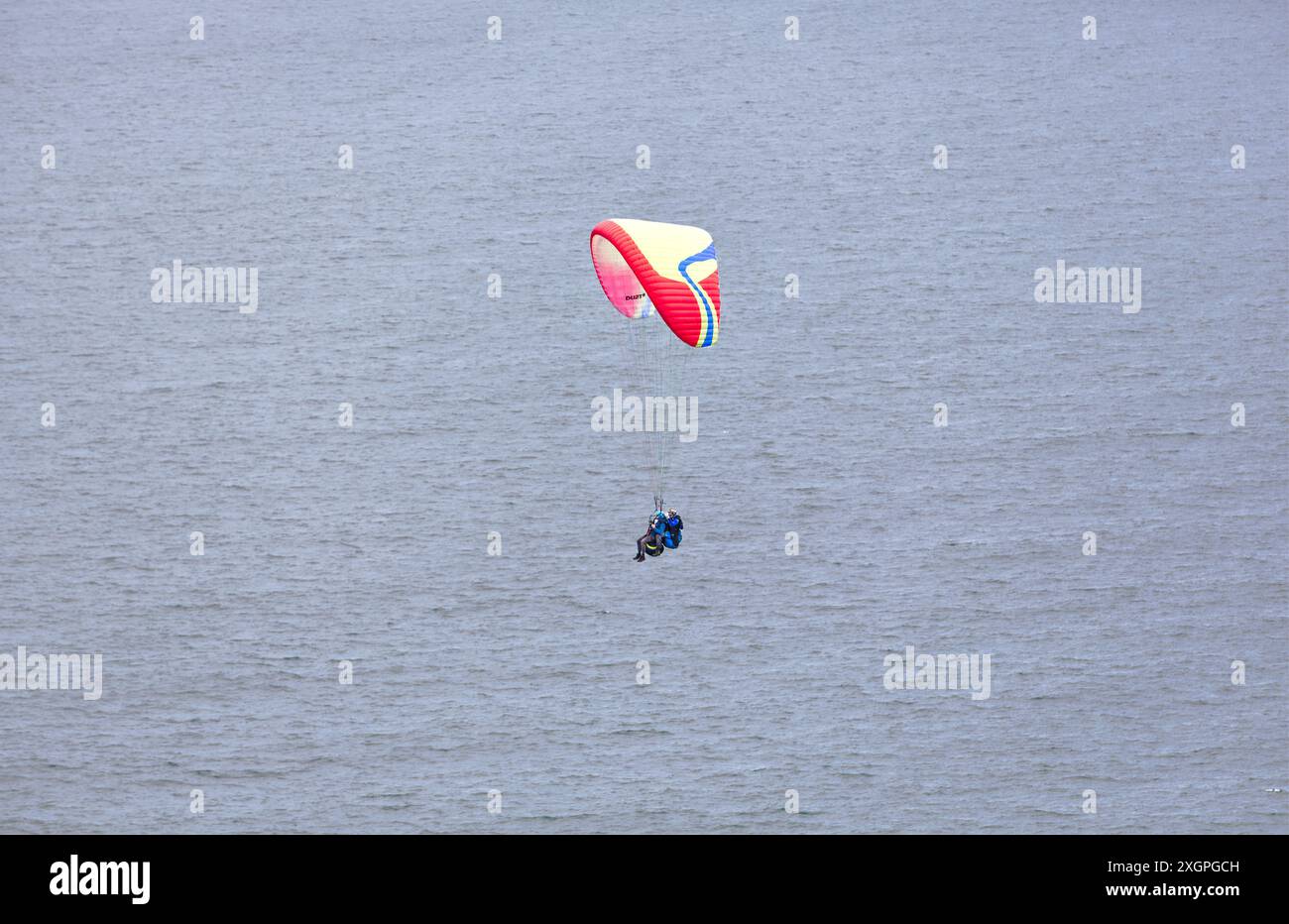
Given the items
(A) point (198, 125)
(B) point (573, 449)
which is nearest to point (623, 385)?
(B) point (573, 449)

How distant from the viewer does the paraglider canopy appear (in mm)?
23734

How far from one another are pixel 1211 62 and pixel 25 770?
4098 centimetres

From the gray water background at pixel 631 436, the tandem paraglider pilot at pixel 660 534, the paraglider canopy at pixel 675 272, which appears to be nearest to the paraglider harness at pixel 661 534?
the tandem paraglider pilot at pixel 660 534

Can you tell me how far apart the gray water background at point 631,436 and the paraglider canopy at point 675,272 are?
56.3 ft

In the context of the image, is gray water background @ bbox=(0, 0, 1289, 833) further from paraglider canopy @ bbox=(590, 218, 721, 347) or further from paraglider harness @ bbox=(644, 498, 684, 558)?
paraglider canopy @ bbox=(590, 218, 721, 347)

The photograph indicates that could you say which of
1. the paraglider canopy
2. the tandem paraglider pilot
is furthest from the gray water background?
the paraglider canopy

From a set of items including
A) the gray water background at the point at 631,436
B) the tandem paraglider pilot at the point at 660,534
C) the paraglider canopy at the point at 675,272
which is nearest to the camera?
the paraglider canopy at the point at 675,272

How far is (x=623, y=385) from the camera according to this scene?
43.5 metres

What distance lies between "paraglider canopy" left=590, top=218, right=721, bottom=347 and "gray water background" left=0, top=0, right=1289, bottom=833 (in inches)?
675

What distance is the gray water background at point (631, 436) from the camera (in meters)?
39.0

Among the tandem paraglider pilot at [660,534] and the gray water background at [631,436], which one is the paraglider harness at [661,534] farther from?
the gray water background at [631,436]
